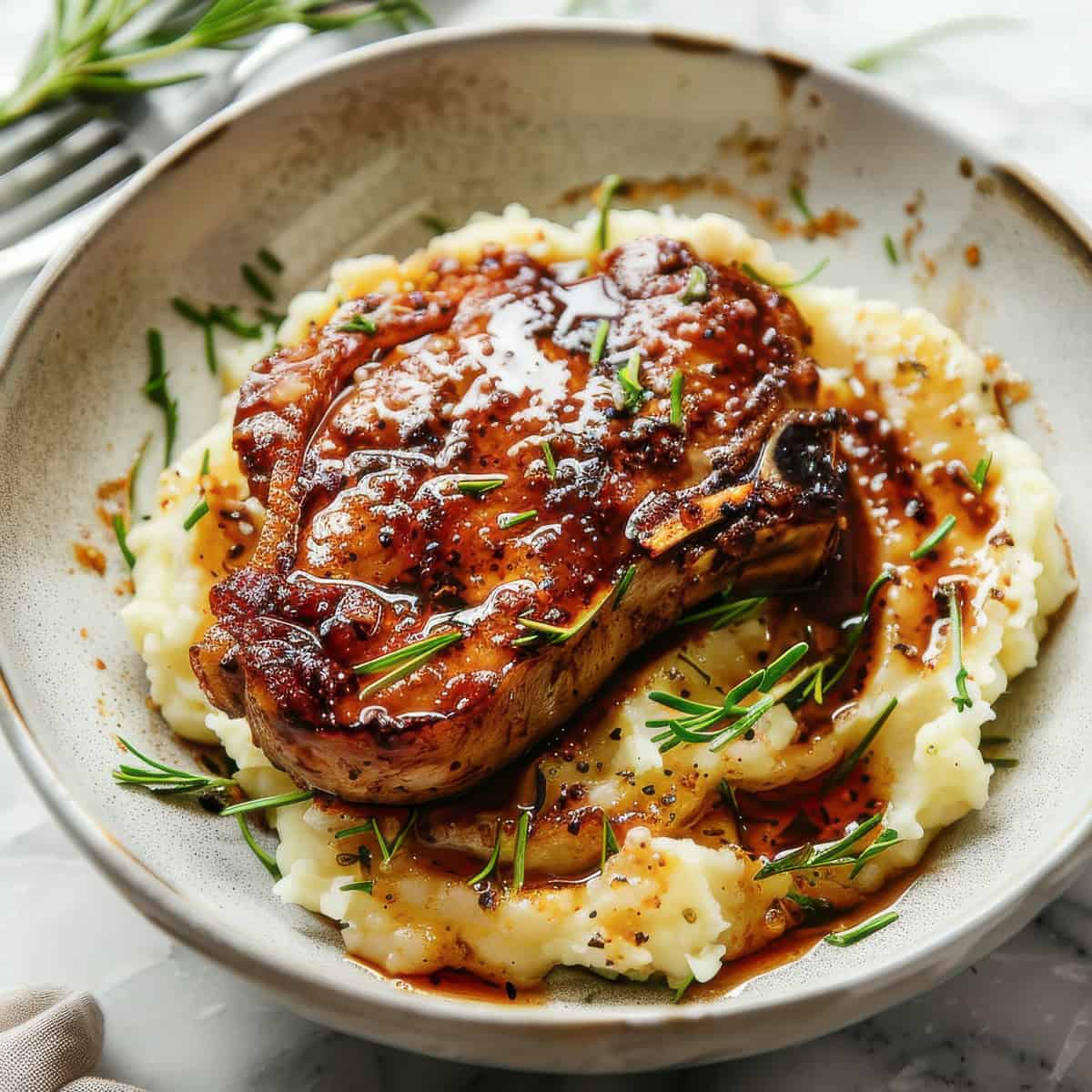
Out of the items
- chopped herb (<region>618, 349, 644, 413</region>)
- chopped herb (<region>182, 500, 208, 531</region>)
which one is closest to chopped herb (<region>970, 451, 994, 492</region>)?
chopped herb (<region>618, 349, 644, 413</region>)

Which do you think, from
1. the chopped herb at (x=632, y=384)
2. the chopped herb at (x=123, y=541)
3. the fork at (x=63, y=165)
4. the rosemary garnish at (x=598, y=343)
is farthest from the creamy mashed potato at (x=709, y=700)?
the fork at (x=63, y=165)

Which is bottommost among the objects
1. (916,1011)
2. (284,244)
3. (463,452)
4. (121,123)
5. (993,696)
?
(916,1011)

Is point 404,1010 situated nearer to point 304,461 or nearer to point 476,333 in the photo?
point 304,461

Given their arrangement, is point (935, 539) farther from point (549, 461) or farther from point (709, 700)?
point (549, 461)

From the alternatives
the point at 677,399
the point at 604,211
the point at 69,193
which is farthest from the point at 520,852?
the point at 69,193

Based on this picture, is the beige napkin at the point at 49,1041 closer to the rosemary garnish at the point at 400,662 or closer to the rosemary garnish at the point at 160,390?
the rosemary garnish at the point at 400,662

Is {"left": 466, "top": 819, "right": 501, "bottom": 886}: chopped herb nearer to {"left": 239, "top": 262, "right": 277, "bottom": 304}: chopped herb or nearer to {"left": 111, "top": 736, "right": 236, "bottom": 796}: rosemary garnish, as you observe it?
{"left": 111, "top": 736, "right": 236, "bottom": 796}: rosemary garnish

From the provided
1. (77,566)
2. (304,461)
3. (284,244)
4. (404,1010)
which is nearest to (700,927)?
(404,1010)

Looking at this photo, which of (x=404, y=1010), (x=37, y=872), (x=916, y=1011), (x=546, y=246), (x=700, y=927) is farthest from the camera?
(x=546, y=246)
